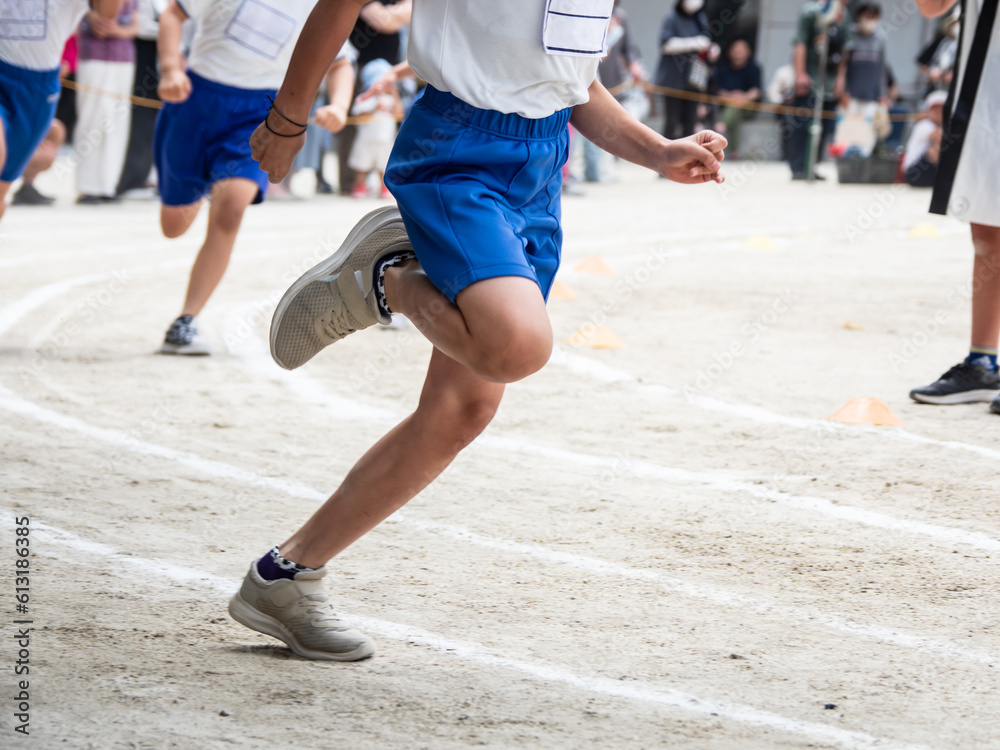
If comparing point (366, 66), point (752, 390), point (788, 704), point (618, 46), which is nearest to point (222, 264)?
point (752, 390)

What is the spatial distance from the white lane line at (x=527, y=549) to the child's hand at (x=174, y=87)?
5.35 ft

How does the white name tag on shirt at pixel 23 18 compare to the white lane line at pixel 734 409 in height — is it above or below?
above

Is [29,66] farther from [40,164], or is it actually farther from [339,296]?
[40,164]

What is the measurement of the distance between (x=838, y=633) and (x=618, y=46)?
49.6 feet

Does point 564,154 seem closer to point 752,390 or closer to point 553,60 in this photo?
point 553,60

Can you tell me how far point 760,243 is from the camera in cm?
1077

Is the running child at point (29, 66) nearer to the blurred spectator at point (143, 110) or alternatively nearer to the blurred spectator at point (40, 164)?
the blurred spectator at point (40, 164)

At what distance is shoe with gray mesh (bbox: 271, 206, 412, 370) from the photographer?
2.73 meters

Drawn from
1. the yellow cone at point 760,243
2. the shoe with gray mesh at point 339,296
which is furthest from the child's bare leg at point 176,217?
the yellow cone at point 760,243

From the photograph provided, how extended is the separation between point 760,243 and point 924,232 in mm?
2077

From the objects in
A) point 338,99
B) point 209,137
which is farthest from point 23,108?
point 338,99

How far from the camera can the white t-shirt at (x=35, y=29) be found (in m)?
5.61

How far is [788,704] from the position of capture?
254 centimetres

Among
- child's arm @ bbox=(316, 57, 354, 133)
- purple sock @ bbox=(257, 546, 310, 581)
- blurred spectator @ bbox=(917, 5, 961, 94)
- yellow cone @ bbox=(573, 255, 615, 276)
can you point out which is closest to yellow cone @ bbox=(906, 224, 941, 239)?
blurred spectator @ bbox=(917, 5, 961, 94)
